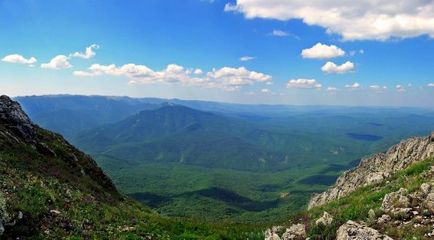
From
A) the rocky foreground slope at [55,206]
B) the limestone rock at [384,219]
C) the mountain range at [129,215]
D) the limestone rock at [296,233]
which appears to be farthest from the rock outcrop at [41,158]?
the limestone rock at [384,219]

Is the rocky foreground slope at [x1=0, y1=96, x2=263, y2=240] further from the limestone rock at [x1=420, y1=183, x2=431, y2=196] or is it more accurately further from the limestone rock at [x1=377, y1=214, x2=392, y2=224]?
the limestone rock at [x1=420, y1=183, x2=431, y2=196]

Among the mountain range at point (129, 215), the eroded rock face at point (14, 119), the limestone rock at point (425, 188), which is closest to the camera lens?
the mountain range at point (129, 215)

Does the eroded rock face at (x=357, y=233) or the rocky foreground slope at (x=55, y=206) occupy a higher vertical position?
the eroded rock face at (x=357, y=233)

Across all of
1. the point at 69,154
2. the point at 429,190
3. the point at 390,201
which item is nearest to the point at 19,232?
the point at 390,201

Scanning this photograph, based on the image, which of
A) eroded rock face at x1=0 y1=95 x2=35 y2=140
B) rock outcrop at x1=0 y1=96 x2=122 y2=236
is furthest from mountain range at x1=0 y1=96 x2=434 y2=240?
eroded rock face at x1=0 y1=95 x2=35 y2=140

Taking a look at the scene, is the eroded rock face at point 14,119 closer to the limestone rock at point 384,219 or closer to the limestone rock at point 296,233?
the limestone rock at point 296,233

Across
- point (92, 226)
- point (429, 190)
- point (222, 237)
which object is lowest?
point (222, 237)

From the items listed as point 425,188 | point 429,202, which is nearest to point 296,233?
point 429,202

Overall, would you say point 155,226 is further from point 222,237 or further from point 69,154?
point 69,154
